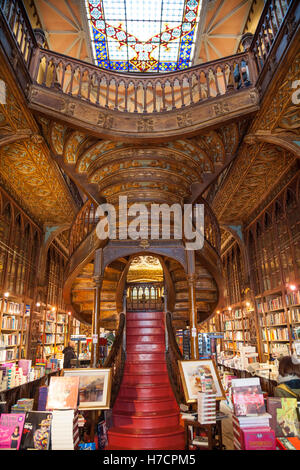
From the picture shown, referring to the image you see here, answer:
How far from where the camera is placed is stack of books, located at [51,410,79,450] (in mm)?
2186

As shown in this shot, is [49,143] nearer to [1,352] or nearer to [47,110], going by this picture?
[47,110]

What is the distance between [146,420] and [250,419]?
8.26ft

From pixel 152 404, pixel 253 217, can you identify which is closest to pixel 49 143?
pixel 152 404

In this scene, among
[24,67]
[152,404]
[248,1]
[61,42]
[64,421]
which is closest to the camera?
[64,421]

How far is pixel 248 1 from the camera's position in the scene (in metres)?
6.98

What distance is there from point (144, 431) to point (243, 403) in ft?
7.43

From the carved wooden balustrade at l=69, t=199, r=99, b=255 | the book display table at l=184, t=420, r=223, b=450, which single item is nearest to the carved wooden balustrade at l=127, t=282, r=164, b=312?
the carved wooden balustrade at l=69, t=199, r=99, b=255

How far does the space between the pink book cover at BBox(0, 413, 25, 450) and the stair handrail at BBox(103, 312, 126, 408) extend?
2388mm

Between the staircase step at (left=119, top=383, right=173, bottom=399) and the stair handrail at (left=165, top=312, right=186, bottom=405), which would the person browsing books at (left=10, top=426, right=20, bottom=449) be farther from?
the staircase step at (left=119, top=383, right=173, bottom=399)

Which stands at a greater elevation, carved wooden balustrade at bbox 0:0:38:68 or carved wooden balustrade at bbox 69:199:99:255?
carved wooden balustrade at bbox 0:0:38:68

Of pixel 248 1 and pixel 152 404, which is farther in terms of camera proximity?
pixel 248 1

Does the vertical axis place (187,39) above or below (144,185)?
above

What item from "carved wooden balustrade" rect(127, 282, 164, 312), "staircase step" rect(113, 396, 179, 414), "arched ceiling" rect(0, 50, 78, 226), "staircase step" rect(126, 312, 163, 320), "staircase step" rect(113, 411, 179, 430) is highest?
"arched ceiling" rect(0, 50, 78, 226)

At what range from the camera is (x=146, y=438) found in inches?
152
